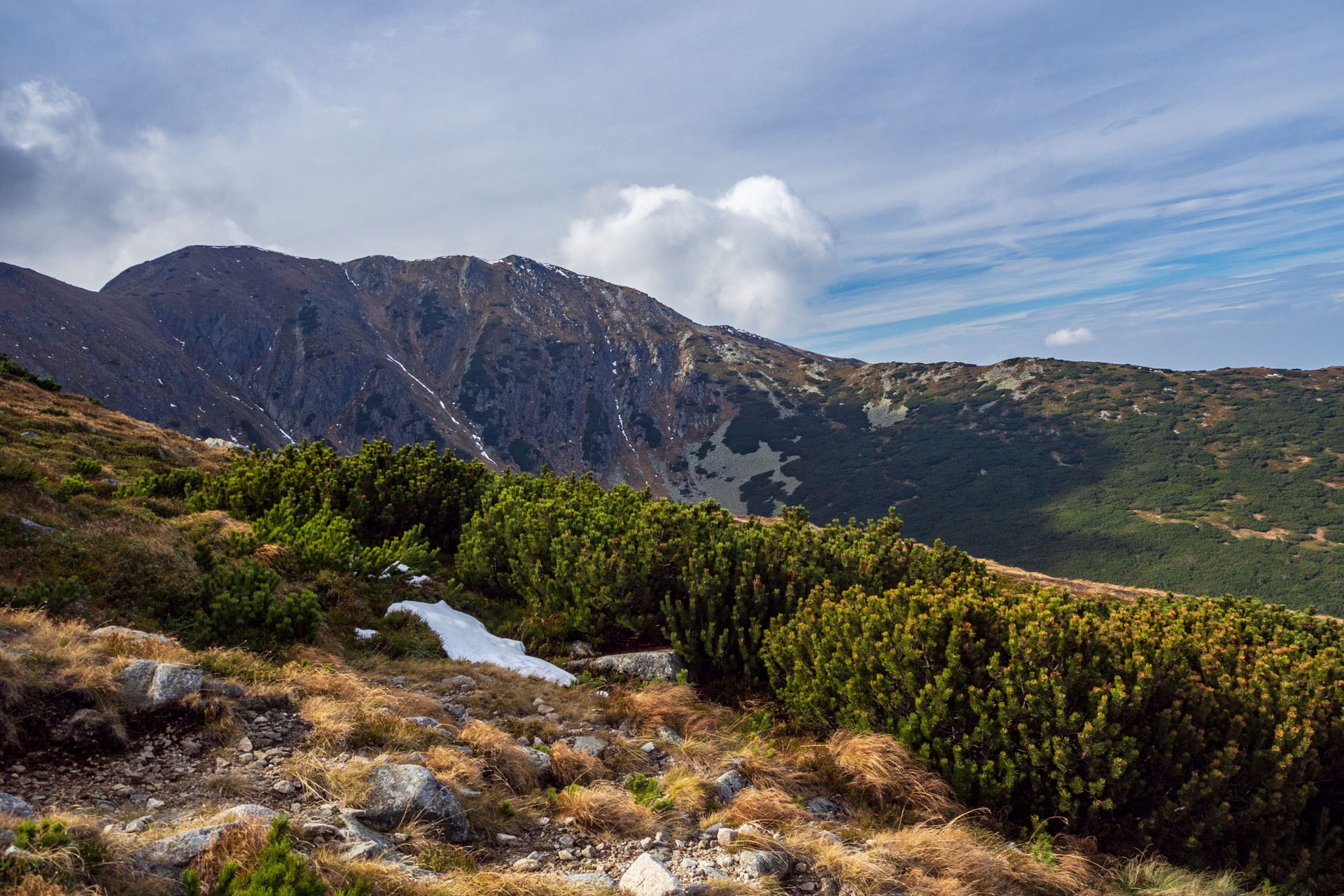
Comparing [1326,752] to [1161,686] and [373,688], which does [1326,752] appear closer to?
[1161,686]

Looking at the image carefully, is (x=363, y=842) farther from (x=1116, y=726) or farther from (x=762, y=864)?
(x=1116, y=726)

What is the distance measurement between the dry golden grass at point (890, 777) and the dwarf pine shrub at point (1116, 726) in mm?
203

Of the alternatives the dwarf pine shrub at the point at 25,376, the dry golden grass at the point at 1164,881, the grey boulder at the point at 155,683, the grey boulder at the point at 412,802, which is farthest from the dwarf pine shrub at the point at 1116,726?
the dwarf pine shrub at the point at 25,376

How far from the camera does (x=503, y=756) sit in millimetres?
5543

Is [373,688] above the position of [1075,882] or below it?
above

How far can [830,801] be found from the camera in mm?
6270

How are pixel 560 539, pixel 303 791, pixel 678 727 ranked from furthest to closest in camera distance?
1. pixel 560 539
2. pixel 678 727
3. pixel 303 791

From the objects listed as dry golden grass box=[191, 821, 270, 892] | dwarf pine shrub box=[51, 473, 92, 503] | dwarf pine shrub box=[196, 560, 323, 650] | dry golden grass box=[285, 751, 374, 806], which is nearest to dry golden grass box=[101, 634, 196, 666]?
dwarf pine shrub box=[196, 560, 323, 650]

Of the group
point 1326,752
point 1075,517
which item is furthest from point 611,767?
point 1075,517

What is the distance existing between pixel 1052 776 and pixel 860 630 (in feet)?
7.76

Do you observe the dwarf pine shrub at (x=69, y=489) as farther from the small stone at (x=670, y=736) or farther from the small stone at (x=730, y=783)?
the small stone at (x=730, y=783)

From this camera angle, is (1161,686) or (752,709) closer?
(1161,686)

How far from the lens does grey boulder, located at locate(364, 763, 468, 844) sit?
169 inches

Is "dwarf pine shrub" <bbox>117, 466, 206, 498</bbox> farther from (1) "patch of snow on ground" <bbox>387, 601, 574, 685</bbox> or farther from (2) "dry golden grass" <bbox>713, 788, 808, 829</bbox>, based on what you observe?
(2) "dry golden grass" <bbox>713, 788, 808, 829</bbox>
